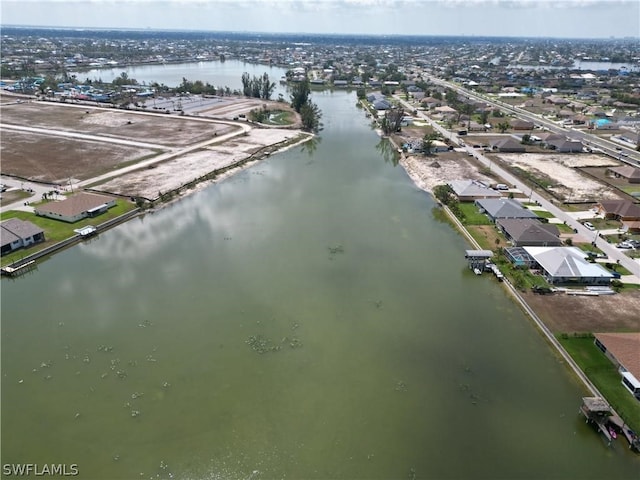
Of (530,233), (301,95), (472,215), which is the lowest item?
(472,215)

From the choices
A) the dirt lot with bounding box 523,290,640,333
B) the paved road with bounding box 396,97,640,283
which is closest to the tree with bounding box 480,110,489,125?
the paved road with bounding box 396,97,640,283

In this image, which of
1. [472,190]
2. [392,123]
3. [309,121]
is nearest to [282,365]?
[472,190]

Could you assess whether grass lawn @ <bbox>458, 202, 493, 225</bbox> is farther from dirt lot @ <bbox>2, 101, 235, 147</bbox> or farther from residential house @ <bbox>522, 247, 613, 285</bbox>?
dirt lot @ <bbox>2, 101, 235, 147</bbox>

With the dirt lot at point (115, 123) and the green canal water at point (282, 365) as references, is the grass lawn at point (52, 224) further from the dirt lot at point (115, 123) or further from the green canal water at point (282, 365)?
the dirt lot at point (115, 123)

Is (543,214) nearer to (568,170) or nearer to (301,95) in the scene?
(568,170)

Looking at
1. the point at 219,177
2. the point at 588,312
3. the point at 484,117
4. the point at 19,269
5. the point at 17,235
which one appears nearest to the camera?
the point at 588,312

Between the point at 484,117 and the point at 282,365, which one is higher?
the point at 484,117

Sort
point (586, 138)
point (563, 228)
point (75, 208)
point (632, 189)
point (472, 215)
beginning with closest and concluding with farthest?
point (563, 228) → point (75, 208) → point (472, 215) → point (632, 189) → point (586, 138)

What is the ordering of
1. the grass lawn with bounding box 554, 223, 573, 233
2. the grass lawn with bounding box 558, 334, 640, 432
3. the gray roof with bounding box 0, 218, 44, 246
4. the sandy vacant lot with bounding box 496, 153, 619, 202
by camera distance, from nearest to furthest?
1. the grass lawn with bounding box 558, 334, 640, 432
2. the gray roof with bounding box 0, 218, 44, 246
3. the grass lawn with bounding box 554, 223, 573, 233
4. the sandy vacant lot with bounding box 496, 153, 619, 202
